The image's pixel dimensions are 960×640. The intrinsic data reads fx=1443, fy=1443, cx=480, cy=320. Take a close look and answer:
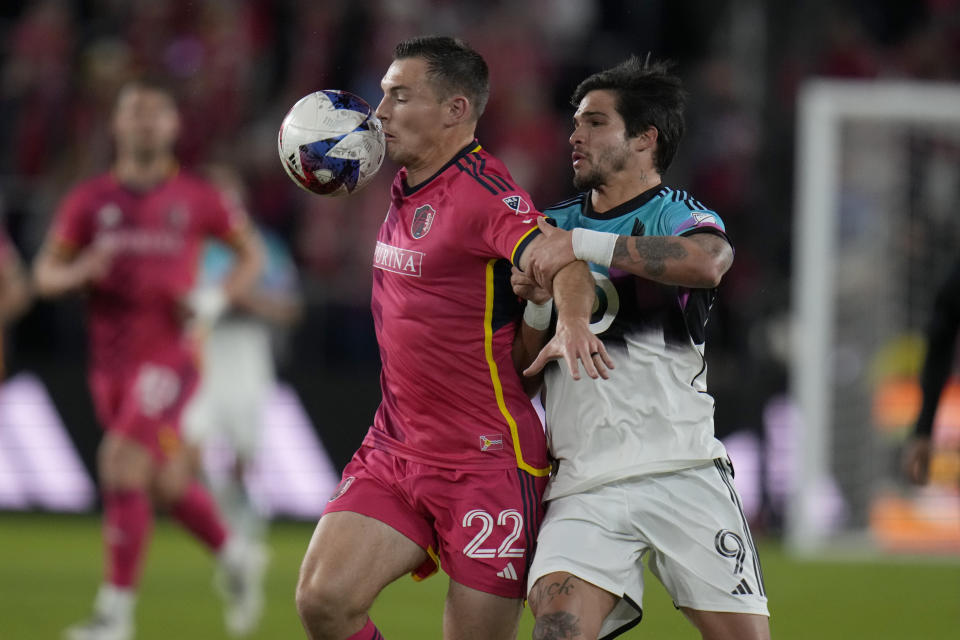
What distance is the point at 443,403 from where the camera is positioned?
4.50m

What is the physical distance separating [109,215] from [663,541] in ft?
13.7

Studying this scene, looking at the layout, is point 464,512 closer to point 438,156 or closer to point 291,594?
point 438,156

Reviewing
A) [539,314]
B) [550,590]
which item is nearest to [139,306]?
[539,314]

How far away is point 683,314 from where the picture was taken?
441 centimetres

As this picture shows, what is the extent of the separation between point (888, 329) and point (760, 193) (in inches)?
65.5

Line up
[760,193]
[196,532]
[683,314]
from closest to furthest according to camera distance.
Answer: [683,314] < [196,532] < [760,193]

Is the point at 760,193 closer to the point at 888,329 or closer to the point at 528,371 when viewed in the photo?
the point at 888,329

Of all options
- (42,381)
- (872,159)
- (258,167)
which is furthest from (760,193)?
(42,381)

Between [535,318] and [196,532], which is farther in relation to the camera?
[196,532]

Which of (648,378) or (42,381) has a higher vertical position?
(648,378)

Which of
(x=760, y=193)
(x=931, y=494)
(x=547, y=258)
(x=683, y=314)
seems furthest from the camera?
(x=760, y=193)

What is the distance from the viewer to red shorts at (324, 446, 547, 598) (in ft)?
14.4

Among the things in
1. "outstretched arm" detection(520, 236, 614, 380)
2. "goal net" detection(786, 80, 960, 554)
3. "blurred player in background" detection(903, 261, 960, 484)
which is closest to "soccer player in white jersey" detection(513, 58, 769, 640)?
"outstretched arm" detection(520, 236, 614, 380)

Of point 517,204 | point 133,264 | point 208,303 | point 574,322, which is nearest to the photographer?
point 574,322
